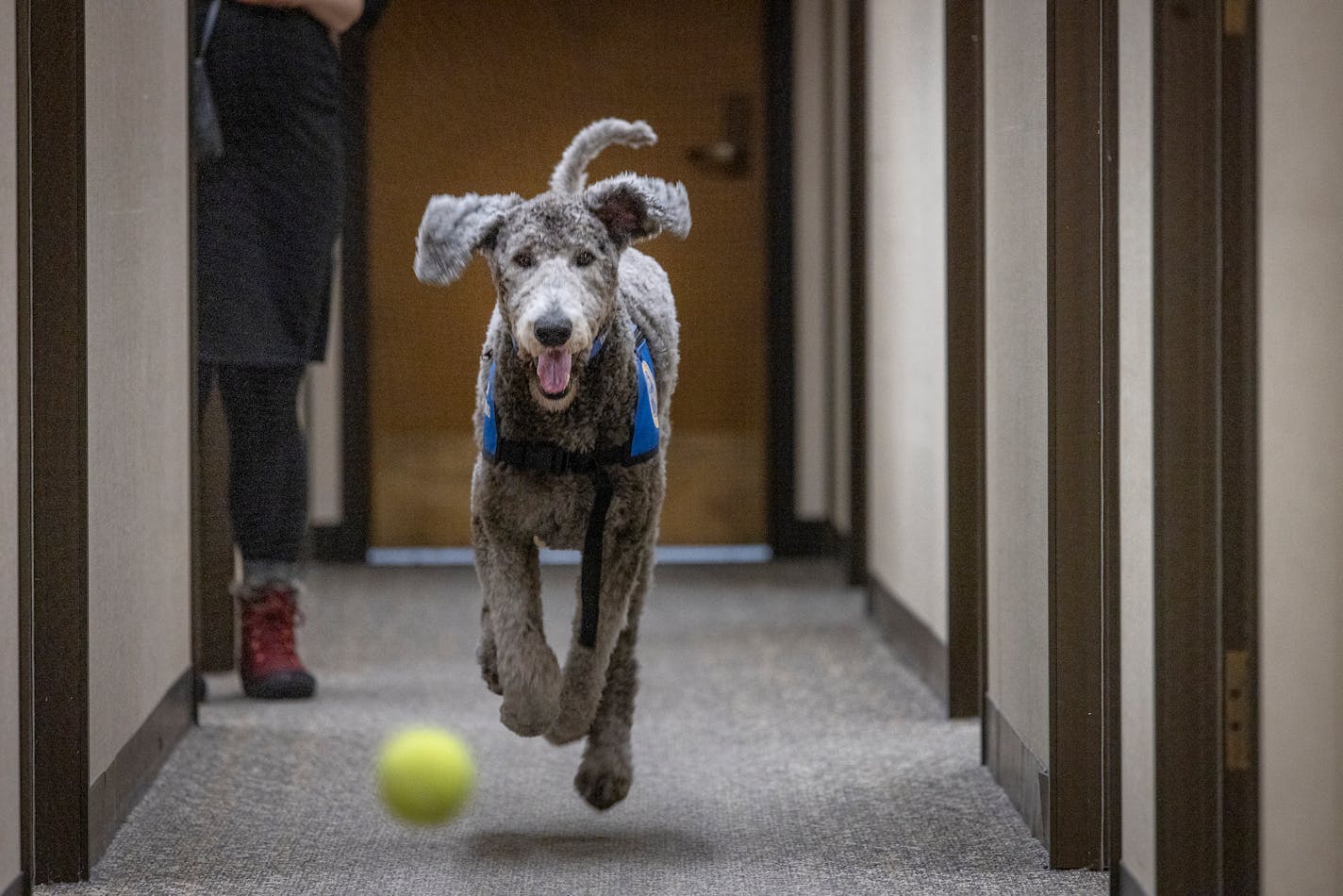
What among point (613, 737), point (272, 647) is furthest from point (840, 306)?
point (613, 737)

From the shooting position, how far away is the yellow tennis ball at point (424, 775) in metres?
2.77

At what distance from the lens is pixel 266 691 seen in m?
3.55

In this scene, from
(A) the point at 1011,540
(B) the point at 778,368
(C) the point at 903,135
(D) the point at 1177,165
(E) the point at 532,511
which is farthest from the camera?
(C) the point at 903,135

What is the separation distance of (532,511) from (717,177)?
68cm

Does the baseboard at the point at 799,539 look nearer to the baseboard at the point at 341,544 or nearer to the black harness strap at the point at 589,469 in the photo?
the baseboard at the point at 341,544

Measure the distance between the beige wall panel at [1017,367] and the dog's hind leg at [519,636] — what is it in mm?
813

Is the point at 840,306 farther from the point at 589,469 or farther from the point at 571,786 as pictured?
the point at 589,469

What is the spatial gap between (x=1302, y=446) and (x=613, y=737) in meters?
1.12

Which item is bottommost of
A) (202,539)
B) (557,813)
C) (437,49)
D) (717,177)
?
(557,813)

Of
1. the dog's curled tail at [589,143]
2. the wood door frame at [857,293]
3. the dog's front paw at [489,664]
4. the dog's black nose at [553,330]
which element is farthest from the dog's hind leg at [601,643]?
the wood door frame at [857,293]

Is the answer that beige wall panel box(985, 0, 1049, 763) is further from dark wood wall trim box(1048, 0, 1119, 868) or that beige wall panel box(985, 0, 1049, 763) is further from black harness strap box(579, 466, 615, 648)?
black harness strap box(579, 466, 615, 648)

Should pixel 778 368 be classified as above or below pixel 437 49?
below

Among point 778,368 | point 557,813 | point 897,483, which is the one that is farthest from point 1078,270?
point 897,483

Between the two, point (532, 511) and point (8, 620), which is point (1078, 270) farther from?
point (8, 620)
